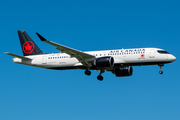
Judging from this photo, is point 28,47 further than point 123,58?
Yes

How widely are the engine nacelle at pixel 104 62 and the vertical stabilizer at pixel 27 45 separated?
13.0m

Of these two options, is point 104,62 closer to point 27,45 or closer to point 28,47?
point 28,47

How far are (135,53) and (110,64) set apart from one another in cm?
431

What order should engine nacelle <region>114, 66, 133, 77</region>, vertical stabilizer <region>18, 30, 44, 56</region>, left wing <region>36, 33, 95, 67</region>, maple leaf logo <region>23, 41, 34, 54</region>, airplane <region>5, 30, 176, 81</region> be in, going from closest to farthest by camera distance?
left wing <region>36, 33, 95, 67</region>, airplane <region>5, 30, 176, 81</region>, engine nacelle <region>114, 66, 133, 77</region>, vertical stabilizer <region>18, 30, 44, 56</region>, maple leaf logo <region>23, 41, 34, 54</region>

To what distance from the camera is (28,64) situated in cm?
5359

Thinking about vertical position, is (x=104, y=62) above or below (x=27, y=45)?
below

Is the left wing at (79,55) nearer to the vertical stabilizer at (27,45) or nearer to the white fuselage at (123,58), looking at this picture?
the white fuselage at (123,58)

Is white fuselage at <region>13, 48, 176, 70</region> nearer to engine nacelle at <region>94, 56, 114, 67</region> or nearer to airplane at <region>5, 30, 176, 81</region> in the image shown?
airplane at <region>5, 30, 176, 81</region>

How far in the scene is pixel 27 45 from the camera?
185ft

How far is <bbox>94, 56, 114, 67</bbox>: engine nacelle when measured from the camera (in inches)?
1818

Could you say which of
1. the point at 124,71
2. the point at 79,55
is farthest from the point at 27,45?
the point at 124,71

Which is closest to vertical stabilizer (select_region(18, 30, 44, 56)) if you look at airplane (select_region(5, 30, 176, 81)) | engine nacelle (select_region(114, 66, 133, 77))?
airplane (select_region(5, 30, 176, 81))

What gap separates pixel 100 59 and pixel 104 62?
3.16ft

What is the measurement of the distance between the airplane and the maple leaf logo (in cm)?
124
